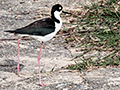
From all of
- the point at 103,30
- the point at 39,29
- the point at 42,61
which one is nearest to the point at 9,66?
the point at 42,61

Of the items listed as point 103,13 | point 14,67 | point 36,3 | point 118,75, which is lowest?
point 118,75

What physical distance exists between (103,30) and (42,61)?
1.13 meters

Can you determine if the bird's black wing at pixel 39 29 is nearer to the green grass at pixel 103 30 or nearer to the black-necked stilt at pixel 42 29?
the black-necked stilt at pixel 42 29

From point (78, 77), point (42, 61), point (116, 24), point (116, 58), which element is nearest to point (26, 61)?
point (42, 61)

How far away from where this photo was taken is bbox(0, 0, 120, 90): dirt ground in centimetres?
336

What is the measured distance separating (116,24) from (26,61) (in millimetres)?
1588

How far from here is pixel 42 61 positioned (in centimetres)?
425

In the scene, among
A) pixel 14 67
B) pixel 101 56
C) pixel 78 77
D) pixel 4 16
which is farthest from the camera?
pixel 4 16

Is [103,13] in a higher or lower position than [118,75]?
higher

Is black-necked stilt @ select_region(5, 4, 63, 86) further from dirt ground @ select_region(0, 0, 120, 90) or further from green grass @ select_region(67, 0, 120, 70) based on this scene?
green grass @ select_region(67, 0, 120, 70)

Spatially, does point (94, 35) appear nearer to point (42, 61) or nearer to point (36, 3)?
point (42, 61)

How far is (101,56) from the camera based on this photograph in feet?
14.3

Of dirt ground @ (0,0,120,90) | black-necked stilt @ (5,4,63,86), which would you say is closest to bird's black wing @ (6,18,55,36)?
black-necked stilt @ (5,4,63,86)

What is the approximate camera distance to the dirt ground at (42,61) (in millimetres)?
3357
